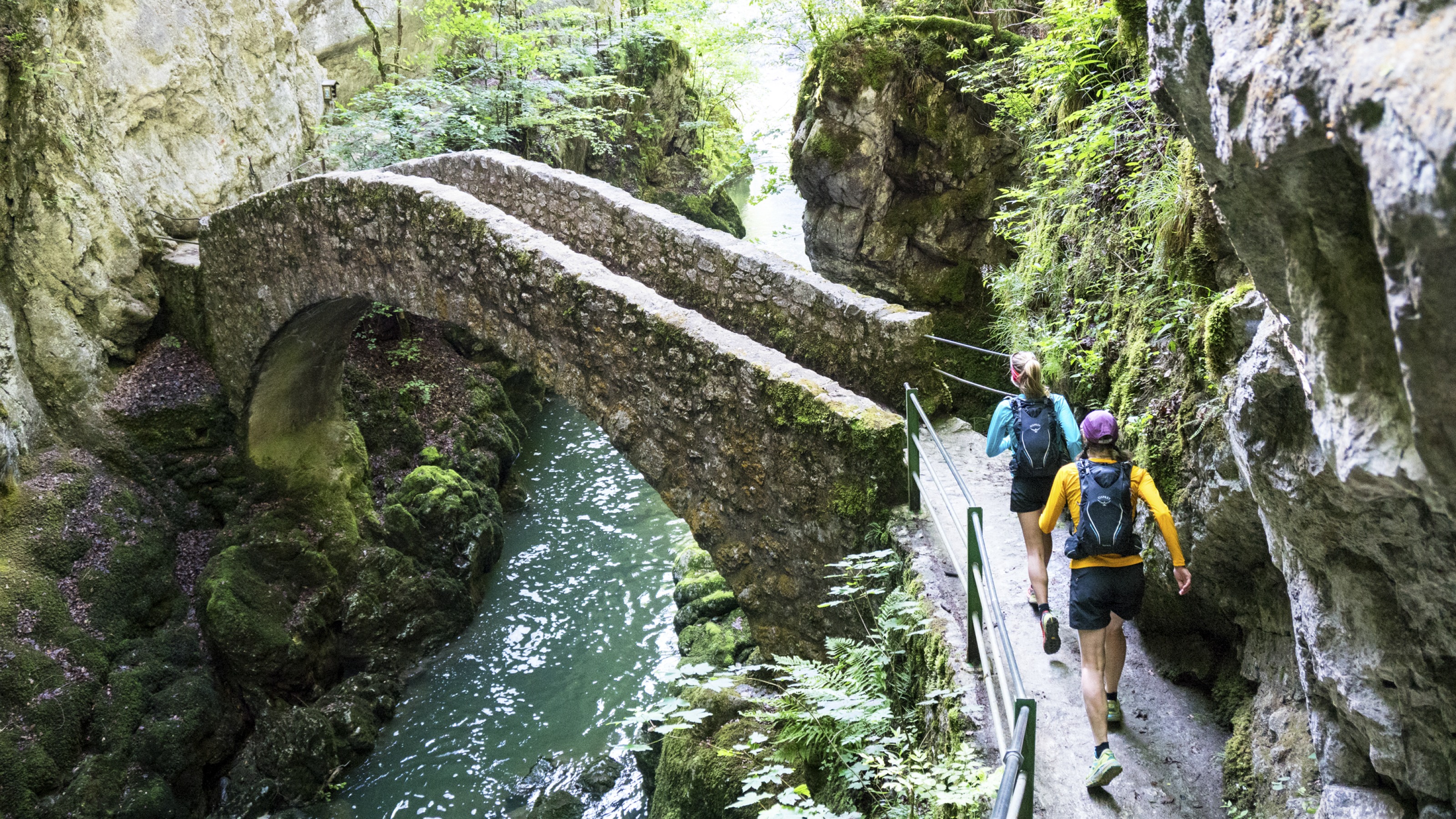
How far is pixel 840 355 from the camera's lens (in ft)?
18.6

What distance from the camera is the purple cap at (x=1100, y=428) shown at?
338 centimetres

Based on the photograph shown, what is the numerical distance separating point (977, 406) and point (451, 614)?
6.78m

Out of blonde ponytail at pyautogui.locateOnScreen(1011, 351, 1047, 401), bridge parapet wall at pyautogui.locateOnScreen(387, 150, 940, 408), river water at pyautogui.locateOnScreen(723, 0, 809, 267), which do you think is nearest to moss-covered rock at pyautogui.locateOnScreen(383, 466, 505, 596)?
bridge parapet wall at pyautogui.locateOnScreen(387, 150, 940, 408)

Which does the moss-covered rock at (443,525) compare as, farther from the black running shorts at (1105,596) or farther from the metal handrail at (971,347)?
the black running shorts at (1105,596)

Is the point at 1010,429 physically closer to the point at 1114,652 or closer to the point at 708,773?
the point at 1114,652

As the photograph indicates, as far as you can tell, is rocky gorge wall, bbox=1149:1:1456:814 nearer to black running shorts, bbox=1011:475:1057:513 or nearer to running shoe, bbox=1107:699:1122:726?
running shoe, bbox=1107:699:1122:726

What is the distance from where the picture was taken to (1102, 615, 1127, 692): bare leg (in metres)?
3.45

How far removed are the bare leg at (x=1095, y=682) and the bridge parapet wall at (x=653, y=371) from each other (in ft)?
4.80

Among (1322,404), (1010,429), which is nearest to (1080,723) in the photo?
(1010,429)

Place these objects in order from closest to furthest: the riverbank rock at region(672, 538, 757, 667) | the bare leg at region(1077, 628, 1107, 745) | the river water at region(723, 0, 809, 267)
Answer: the bare leg at region(1077, 628, 1107, 745)
the riverbank rock at region(672, 538, 757, 667)
the river water at region(723, 0, 809, 267)

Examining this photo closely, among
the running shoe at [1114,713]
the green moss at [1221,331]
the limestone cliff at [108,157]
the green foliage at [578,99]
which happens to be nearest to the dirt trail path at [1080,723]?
the running shoe at [1114,713]

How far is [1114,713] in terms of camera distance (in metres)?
3.46

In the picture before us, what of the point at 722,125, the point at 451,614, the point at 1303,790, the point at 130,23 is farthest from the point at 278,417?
the point at 722,125

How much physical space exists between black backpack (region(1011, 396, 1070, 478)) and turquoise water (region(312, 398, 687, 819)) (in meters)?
4.97
